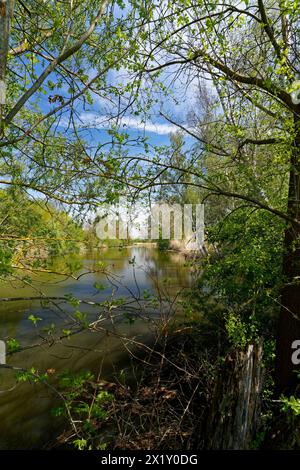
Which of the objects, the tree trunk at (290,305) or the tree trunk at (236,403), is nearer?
the tree trunk at (236,403)

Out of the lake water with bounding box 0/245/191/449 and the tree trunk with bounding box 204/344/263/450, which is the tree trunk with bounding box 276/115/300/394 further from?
the lake water with bounding box 0/245/191/449

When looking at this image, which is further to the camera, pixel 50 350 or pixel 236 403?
pixel 50 350

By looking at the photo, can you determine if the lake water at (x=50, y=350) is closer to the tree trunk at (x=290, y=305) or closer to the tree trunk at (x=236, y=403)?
the tree trunk at (x=236, y=403)

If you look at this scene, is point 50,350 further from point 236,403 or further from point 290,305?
point 290,305

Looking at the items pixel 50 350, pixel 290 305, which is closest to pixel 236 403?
pixel 290 305

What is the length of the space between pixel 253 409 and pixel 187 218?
5.62 m

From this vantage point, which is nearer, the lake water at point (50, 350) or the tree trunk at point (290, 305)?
the lake water at point (50, 350)

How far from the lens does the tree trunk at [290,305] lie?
4.05 m

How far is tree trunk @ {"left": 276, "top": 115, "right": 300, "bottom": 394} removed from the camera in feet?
13.3

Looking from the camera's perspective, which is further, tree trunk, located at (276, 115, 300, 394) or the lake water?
tree trunk, located at (276, 115, 300, 394)

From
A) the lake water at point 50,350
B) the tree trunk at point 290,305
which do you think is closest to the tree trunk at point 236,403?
the tree trunk at point 290,305

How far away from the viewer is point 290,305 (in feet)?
13.9

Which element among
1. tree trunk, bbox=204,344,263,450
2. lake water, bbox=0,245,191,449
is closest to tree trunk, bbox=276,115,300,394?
tree trunk, bbox=204,344,263,450

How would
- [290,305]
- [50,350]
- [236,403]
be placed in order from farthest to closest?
[50,350], [290,305], [236,403]
